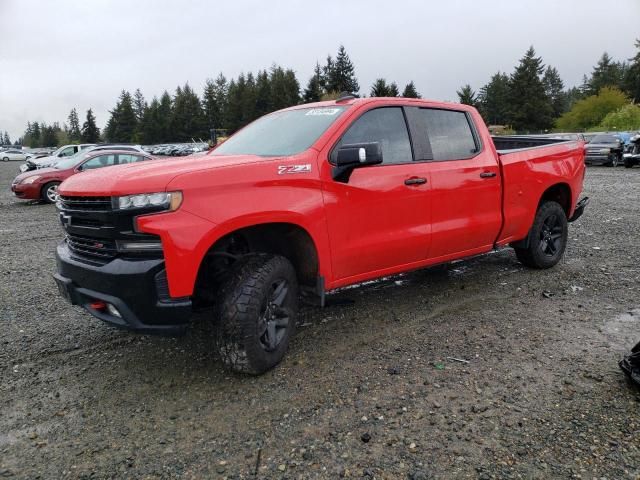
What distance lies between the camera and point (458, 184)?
14.6ft

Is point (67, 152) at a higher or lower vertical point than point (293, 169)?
higher

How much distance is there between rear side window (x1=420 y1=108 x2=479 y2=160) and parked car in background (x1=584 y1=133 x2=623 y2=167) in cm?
2104

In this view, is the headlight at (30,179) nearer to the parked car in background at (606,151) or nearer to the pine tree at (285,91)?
the parked car in background at (606,151)

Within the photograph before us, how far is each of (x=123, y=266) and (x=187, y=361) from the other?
3.60 feet

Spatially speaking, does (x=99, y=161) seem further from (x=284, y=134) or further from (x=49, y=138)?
(x=49, y=138)

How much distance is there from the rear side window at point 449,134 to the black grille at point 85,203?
8.93 ft

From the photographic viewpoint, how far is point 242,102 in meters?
85.8

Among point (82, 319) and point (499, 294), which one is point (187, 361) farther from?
point (499, 294)

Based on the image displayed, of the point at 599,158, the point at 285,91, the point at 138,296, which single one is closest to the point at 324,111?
the point at 138,296

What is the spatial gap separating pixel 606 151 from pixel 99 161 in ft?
69.9

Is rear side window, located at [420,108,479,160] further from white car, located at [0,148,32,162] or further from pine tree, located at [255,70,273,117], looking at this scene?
pine tree, located at [255,70,273,117]

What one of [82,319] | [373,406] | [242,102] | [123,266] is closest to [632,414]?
[373,406]

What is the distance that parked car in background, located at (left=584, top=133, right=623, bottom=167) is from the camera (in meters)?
22.7

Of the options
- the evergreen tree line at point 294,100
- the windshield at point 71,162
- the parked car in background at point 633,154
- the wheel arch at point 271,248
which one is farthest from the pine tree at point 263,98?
the wheel arch at point 271,248
